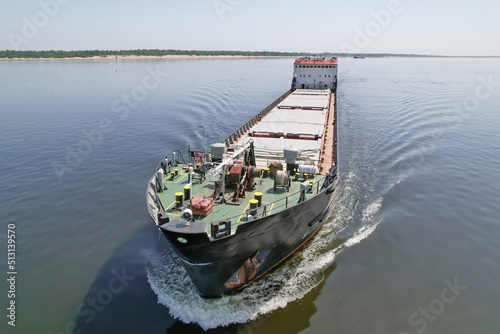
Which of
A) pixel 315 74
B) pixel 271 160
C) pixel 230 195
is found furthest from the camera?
pixel 315 74

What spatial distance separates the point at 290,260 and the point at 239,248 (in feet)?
14.0

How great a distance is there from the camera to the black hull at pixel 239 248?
9.91 meters

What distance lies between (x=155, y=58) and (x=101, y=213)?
188 m

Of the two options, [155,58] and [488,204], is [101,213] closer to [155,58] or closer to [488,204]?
[488,204]
